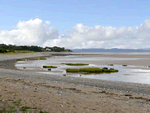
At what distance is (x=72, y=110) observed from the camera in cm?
983

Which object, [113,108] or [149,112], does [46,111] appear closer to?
[113,108]

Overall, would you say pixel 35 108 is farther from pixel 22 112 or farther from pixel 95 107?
pixel 95 107

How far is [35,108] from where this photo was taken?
9.84m

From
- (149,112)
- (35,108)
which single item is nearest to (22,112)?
(35,108)

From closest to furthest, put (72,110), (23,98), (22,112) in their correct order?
(22,112)
(72,110)
(23,98)

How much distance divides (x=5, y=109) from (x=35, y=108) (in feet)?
5.62

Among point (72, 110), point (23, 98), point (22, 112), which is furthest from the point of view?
point (23, 98)

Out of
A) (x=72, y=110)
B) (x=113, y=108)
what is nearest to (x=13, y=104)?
(x=72, y=110)

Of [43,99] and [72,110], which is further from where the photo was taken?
[43,99]

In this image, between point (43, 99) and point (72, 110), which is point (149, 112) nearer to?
point (72, 110)

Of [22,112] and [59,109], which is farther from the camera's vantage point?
[59,109]

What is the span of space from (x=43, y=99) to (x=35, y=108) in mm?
2119

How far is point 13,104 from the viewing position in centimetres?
1029

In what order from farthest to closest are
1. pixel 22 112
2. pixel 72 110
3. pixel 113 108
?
1. pixel 113 108
2. pixel 72 110
3. pixel 22 112
